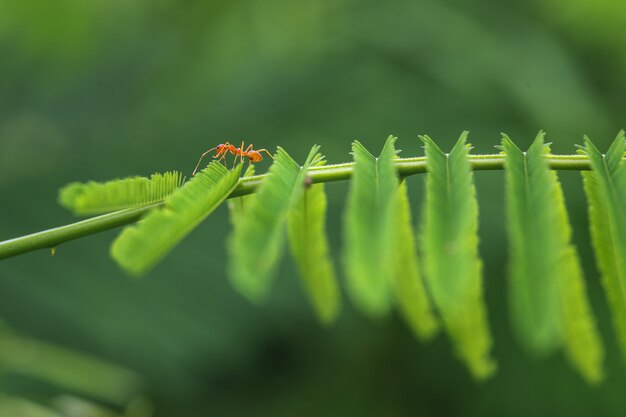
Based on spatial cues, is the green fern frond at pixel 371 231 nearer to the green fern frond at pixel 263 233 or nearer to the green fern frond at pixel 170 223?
the green fern frond at pixel 263 233

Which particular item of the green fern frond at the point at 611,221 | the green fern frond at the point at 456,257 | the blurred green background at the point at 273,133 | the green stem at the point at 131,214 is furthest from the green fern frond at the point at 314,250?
the blurred green background at the point at 273,133

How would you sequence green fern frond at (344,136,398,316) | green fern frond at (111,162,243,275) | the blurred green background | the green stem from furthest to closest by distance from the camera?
the blurred green background, the green stem, green fern frond at (111,162,243,275), green fern frond at (344,136,398,316)

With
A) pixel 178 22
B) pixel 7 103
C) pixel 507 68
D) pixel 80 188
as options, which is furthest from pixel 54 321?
pixel 80 188

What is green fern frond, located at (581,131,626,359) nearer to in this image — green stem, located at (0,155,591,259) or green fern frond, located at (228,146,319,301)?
green stem, located at (0,155,591,259)

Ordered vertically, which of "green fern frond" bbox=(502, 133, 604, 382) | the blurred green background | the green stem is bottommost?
"green fern frond" bbox=(502, 133, 604, 382)

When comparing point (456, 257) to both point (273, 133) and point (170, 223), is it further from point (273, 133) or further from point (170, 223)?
point (273, 133)

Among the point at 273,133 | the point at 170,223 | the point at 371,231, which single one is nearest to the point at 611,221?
the point at 371,231

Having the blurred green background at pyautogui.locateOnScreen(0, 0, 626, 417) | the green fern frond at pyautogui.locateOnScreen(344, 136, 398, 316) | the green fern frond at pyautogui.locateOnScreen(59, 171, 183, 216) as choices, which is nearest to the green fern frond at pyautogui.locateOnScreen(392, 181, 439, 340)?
the green fern frond at pyautogui.locateOnScreen(344, 136, 398, 316)

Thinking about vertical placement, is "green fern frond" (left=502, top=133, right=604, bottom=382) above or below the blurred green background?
below

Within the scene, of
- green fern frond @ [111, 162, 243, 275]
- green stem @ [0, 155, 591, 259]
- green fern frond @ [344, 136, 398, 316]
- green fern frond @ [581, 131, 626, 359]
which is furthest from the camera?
green stem @ [0, 155, 591, 259]
